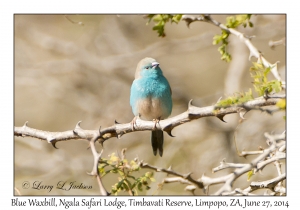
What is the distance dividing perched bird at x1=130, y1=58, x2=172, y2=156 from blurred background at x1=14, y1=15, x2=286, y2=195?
1.21 m

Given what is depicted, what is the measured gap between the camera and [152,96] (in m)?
6.04

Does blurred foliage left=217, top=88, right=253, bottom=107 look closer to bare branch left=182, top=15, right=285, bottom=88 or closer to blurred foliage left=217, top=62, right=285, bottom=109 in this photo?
blurred foliage left=217, top=62, right=285, bottom=109

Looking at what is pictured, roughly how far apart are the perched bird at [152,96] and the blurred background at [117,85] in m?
1.21

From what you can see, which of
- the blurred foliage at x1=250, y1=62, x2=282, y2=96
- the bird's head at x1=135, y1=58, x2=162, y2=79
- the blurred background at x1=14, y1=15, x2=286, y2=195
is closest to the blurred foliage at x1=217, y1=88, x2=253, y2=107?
the blurred foliage at x1=250, y1=62, x2=282, y2=96

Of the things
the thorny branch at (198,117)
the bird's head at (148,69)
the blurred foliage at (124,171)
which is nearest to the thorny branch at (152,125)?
the thorny branch at (198,117)

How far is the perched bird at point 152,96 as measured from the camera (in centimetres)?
602

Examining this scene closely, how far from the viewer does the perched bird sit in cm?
602

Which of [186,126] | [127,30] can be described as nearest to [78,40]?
[127,30]

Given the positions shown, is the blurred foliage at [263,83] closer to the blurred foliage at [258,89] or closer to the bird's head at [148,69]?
the blurred foliage at [258,89]

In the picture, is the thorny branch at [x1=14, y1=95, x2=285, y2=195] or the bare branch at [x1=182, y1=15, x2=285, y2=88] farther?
the bare branch at [x1=182, y1=15, x2=285, y2=88]

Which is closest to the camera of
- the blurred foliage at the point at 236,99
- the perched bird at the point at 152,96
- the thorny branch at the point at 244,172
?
the thorny branch at the point at 244,172

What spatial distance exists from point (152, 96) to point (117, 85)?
3.29 m

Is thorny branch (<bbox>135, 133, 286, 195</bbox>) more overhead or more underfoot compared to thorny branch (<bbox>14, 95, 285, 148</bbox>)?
more underfoot
